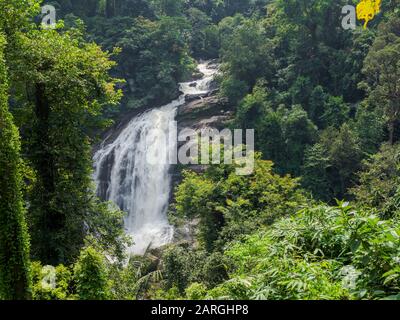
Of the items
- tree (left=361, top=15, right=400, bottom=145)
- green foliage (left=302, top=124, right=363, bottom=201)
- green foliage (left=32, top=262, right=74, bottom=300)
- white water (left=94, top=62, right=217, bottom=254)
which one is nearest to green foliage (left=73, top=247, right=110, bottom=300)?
green foliage (left=32, top=262, right=74, bottom=300)

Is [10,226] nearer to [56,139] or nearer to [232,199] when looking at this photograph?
[56,139]

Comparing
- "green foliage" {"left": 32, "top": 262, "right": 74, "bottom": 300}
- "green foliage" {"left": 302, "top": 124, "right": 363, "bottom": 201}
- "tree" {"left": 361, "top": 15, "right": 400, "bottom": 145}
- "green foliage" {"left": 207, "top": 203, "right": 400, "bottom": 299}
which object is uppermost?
"tree" {"left": 361, "top": 15, "right": 400, "bottom": 145}

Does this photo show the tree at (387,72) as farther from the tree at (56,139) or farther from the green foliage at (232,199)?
the tree at (56,139)

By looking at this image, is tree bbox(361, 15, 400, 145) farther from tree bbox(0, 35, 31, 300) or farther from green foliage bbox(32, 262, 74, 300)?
tree bbox(0, 35, 31, 300)

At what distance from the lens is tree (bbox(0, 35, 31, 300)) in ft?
23.2

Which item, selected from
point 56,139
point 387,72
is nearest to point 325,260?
point 56,139

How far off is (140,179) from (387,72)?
1320 cm

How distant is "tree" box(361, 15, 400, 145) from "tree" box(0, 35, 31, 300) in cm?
1836

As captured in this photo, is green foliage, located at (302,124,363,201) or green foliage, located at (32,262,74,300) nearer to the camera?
green foliage, located at (32,262,74,300)

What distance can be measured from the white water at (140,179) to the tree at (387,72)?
10.9m

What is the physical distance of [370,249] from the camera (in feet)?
13.5

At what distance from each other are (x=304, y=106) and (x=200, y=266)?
15.9 meters
